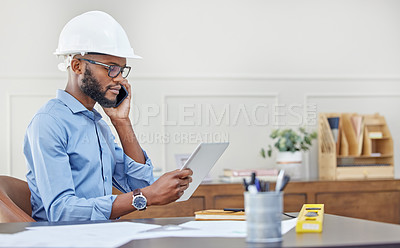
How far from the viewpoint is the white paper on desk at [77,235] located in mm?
1076

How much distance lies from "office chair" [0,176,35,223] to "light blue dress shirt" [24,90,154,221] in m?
0.05

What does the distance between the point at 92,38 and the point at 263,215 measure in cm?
118

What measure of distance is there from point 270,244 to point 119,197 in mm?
846

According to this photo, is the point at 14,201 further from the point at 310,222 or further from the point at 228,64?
the point at 228,64

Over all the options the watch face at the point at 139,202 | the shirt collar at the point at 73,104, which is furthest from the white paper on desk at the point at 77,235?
the shirt collar at the point at 73,104

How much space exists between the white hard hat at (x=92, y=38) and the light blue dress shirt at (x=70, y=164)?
0.59 feet

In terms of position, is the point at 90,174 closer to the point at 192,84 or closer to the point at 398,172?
the point at 192,84

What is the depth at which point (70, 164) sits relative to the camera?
1.88 meters

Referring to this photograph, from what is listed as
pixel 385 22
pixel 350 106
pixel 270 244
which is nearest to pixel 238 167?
pixel 350 106

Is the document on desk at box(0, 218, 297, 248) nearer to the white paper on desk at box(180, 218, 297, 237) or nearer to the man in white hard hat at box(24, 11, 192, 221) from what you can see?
the white paper on desk at box(180, 218, 297, 237)

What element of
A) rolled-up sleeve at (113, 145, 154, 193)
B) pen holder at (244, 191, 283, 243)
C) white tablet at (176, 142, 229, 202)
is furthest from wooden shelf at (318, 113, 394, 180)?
pen holder at (244, 191, 283, 243)

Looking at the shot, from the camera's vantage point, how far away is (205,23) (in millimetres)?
3586

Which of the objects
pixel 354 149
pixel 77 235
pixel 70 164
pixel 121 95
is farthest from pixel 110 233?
pixel 354 149

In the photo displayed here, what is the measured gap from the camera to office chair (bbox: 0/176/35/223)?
5.33 feet
